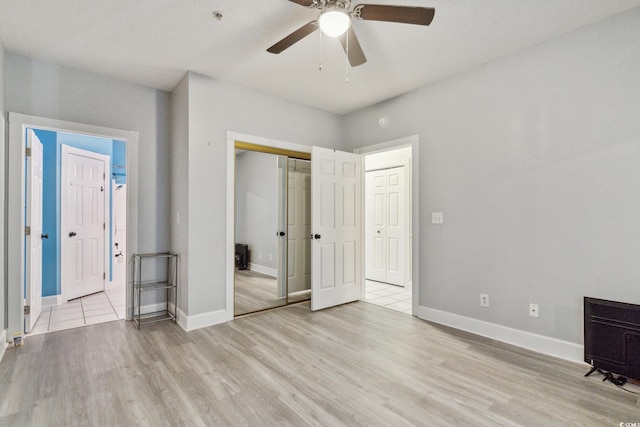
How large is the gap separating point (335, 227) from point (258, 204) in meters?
1.23

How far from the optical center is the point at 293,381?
223 centimetres

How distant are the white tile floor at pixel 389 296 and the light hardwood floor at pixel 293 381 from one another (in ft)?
2.89

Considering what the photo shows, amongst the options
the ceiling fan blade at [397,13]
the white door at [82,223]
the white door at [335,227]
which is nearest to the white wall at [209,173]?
the white door at [335,227]

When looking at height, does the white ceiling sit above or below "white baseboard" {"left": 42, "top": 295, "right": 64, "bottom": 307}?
above

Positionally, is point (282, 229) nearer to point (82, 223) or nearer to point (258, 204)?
point (258, 204)

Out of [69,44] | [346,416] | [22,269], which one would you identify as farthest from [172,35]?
[346,416]

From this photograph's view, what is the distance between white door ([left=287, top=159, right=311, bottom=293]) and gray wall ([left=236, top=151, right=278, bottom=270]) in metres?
0.21

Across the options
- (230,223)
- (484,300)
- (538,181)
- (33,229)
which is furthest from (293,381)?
(33,229)

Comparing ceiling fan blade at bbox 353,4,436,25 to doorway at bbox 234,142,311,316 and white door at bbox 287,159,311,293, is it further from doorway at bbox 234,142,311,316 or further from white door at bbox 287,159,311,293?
white door at bbox 287,159,311,293

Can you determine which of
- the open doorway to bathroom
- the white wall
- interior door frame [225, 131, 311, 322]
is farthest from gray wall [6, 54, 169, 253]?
interior door frame [225, 131, 311, 322]

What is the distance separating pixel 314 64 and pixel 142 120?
6.86ft

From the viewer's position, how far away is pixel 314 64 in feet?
10.2

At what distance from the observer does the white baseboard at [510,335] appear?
100 inches

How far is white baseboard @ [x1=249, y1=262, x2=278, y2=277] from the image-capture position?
14.5 ft
